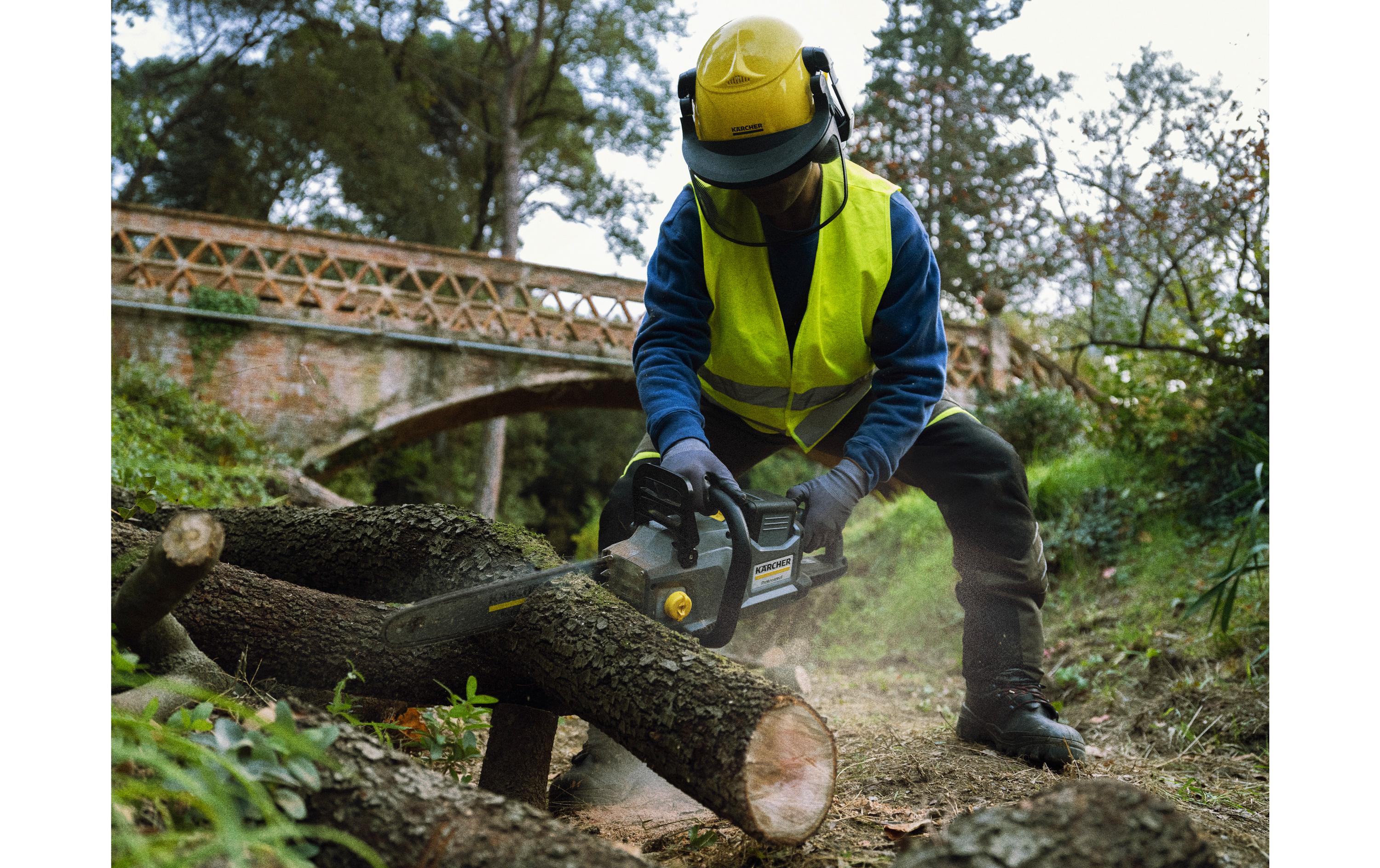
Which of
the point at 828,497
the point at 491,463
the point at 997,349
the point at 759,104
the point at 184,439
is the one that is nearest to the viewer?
the point at 759,104

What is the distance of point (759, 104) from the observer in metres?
1.93

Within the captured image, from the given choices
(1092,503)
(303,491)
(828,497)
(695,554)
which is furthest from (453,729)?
(1092,503)

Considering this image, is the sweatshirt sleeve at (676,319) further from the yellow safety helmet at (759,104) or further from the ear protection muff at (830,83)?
the ear protection muff at (830,83)

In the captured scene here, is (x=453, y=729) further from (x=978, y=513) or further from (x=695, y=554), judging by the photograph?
(x=978, y=513)

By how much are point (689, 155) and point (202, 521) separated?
1.33 meters

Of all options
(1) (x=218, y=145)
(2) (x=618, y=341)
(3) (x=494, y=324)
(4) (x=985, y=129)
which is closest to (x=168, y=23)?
(1) (x=218, y=145)

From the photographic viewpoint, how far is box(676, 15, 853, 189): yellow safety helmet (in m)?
1.93

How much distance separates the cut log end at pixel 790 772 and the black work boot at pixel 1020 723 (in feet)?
3.55

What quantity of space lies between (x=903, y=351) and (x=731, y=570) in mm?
769

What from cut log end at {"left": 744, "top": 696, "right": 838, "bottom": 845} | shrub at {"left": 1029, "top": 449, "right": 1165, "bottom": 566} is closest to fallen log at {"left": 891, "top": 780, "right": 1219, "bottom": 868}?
cut log end at {"left": 744, "top": 696, "right": 838, "bottom": 845}

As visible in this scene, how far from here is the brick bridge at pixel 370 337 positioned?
9008 mm

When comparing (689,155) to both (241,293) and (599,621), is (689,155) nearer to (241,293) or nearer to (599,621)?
(599,621)

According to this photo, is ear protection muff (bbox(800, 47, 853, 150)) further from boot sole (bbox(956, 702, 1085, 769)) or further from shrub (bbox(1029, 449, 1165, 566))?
shrub (bbox(1029, 449, 1165, 566))

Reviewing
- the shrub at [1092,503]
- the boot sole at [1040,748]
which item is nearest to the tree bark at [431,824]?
the boot sole at [1040,748]
